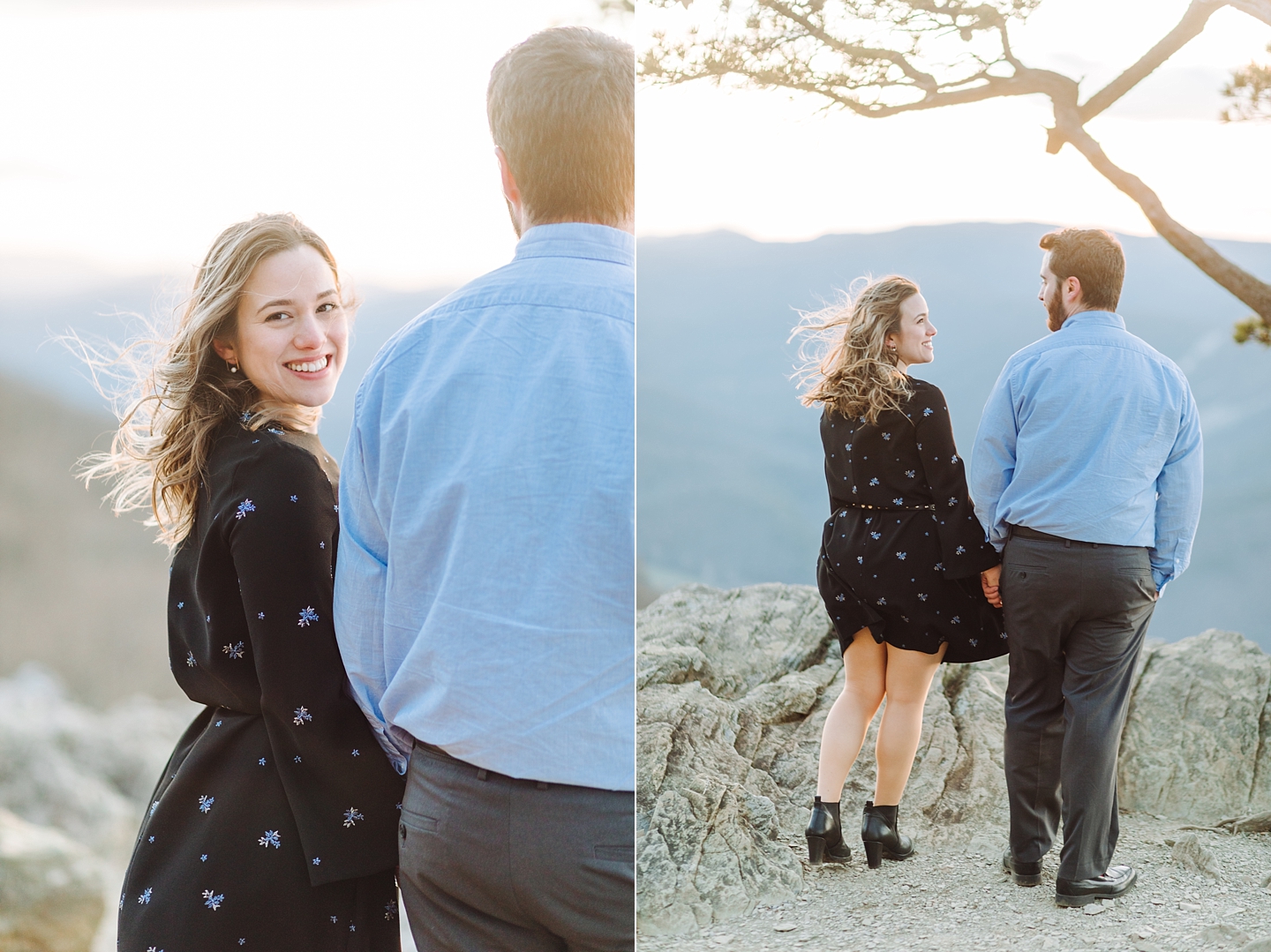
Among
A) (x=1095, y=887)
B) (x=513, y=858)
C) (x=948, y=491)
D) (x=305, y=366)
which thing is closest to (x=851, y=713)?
(x=948, y=491)

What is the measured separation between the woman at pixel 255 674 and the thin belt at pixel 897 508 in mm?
1020

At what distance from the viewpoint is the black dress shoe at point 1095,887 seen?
1914 millimetres

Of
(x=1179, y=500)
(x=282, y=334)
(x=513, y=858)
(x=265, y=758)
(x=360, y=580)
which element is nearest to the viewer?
(x=513, y=858)

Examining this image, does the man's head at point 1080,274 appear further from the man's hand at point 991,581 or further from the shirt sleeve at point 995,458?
the man's hand at point 991,581

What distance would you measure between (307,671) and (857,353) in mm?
1207

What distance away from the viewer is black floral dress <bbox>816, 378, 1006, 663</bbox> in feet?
5.99

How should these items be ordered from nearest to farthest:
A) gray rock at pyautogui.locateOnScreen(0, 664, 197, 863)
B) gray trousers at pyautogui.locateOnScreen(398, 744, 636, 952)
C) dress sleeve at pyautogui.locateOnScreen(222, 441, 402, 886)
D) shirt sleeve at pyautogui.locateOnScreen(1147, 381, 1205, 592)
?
gray trousers at pyautogui.locateOnScreen(398, 744, 636, 952)
dress sleeve at pyautogui.locateOnScreen(222, 441, 402, 886)
shirt sleeve at pyautogui.locateOnScreen(1147, 381, 1205, 592)
gray rock at pyautogui.locateOnScreen(0, 664, 197, 863)

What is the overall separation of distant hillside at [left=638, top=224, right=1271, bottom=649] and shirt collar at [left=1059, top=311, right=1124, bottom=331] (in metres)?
0.03

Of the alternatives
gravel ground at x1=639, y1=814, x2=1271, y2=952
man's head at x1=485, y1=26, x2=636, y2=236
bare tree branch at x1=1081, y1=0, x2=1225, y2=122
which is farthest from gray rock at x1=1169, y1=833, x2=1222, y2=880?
man's head at x1=485, y1=26, x2=636, y2=236

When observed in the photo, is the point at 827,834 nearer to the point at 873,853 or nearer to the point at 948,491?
the point at 873,853

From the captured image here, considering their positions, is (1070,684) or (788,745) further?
(788,745)

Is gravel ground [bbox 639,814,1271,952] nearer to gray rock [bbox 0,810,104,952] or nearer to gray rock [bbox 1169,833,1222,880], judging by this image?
gray rock [bbox 1169,833,1222,880]

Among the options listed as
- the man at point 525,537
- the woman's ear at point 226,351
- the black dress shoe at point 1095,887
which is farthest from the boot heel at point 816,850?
the woman's ear at point 226,351

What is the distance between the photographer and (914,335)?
1864 mm
